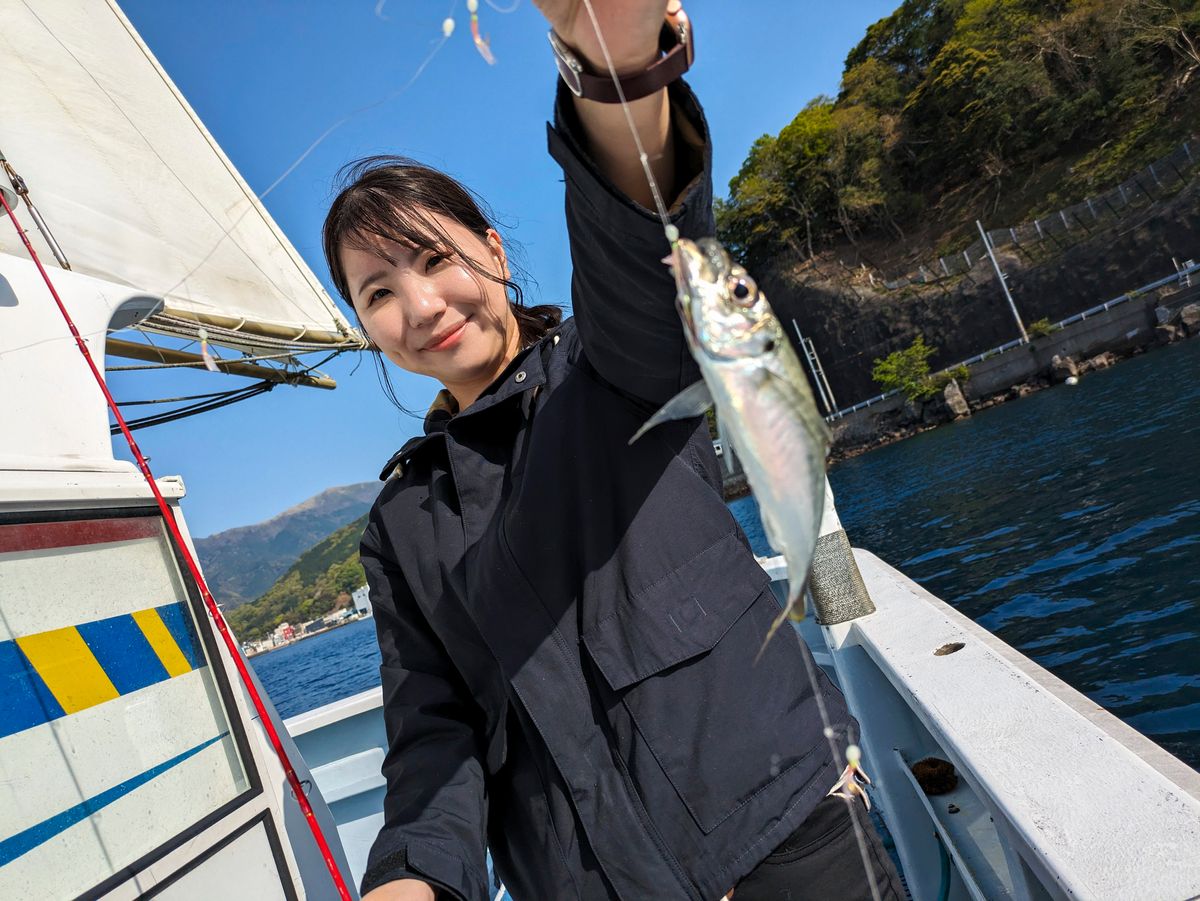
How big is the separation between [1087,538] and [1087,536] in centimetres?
15

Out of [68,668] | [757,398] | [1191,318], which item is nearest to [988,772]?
[757,398]

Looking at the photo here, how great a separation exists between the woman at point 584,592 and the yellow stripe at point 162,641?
103 cm

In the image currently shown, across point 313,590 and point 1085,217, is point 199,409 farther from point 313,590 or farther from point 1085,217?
point 313,590

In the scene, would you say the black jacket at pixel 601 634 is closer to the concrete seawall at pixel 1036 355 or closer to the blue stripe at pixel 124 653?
the blue stripe at pixel 124 653

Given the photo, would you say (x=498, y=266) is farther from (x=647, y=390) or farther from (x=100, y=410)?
(x=100, y=410)

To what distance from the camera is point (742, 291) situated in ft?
4.08

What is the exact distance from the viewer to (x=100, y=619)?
8.11 feet

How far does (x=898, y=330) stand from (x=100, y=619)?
202 ft

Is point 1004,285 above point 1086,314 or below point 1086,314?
above

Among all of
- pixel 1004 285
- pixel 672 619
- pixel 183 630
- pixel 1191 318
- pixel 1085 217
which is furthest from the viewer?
pixel 1004 285

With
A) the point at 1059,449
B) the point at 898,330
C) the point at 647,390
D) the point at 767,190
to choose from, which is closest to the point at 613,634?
the point at 647,390

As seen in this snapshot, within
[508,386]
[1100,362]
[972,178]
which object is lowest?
[1100,362]

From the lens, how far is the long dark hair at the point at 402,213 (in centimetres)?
216

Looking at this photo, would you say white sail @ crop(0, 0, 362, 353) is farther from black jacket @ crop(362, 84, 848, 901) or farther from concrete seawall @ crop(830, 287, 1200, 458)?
concrete seawall @ crop(830, 287, 1200, 458)
